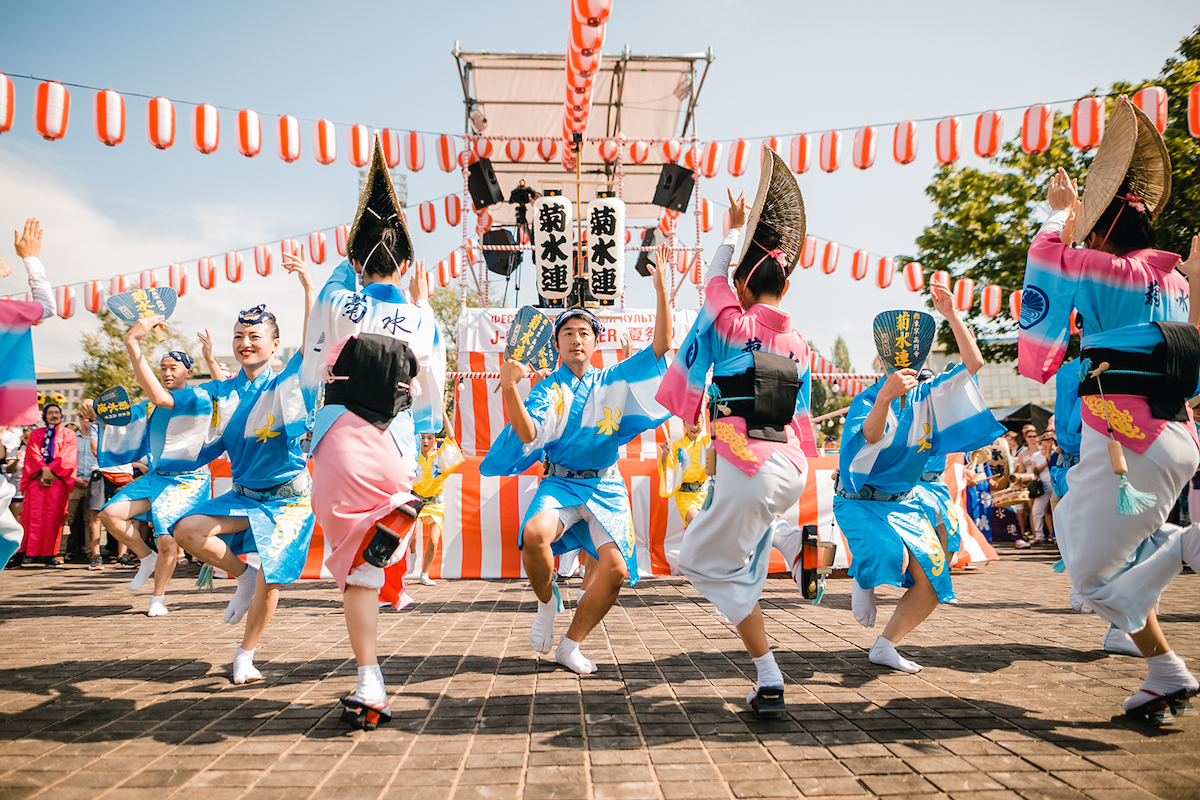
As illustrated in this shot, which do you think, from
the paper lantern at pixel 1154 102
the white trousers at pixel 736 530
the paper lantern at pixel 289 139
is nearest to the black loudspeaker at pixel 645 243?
the paper lantern at pixel 289 139

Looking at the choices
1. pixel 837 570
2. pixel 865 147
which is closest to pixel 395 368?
pixel 837 570

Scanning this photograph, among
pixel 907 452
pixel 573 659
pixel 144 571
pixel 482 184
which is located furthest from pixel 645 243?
pixel 573 659

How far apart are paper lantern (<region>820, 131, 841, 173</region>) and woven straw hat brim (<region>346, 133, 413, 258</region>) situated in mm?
8355

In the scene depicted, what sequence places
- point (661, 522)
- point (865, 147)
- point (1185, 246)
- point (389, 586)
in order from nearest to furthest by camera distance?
point (389, 586) → point (661, 522) → point (865, 147) → point (1185, 246)

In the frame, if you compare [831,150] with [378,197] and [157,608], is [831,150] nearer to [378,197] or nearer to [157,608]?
[378,197]

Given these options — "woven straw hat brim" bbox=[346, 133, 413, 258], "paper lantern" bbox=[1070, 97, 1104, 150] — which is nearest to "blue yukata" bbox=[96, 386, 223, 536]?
"woven straw hat brim" bbox=[346, 133, 413, 258]

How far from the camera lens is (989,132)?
9312 mm

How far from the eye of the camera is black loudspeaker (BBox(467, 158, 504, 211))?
11953 millimetres

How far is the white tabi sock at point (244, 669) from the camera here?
3.33 meters

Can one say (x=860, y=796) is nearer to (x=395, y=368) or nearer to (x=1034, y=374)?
(x=1034, y=374)

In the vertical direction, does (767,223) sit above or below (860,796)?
above

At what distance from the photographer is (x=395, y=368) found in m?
2.86

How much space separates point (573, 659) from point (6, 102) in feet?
26.9

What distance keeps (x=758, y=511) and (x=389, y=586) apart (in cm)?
162
